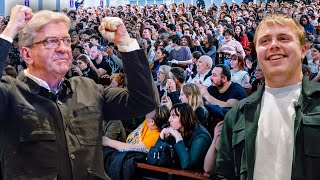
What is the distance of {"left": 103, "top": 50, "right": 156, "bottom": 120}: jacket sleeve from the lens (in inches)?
67.3

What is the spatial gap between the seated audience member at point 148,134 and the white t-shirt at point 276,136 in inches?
108

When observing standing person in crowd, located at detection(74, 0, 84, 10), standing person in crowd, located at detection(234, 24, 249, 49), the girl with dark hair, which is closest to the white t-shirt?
the girl with dark hair

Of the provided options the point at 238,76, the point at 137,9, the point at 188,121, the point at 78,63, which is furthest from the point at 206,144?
the point at 137,9

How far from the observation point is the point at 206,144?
3.88m

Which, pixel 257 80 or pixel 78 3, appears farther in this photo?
pixel 78 3

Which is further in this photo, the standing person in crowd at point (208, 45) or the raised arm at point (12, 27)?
the standing person in crowd at point (208, 45)

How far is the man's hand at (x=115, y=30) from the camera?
1.65 m

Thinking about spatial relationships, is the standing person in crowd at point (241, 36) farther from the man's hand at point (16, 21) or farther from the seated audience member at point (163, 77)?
the man's hand at point (16, 21)

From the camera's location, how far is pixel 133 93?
1.74 metres

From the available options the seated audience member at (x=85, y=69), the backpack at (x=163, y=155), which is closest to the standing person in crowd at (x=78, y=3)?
the seated audience member at (x=85, y=69)

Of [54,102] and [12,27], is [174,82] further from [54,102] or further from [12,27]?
[12,27]

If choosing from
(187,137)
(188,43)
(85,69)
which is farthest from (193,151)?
(188,43)

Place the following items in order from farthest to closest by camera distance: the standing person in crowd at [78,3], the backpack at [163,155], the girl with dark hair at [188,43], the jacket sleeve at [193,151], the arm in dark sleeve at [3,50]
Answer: the standing person in crowd at [78,3]
the girl with dark hair at [188,43]
the backpack at [163,155]
the jacket sleeve at [193,151]
the arm in dark sleeve at [3,50]

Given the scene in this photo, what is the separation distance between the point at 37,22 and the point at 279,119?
872 mm
